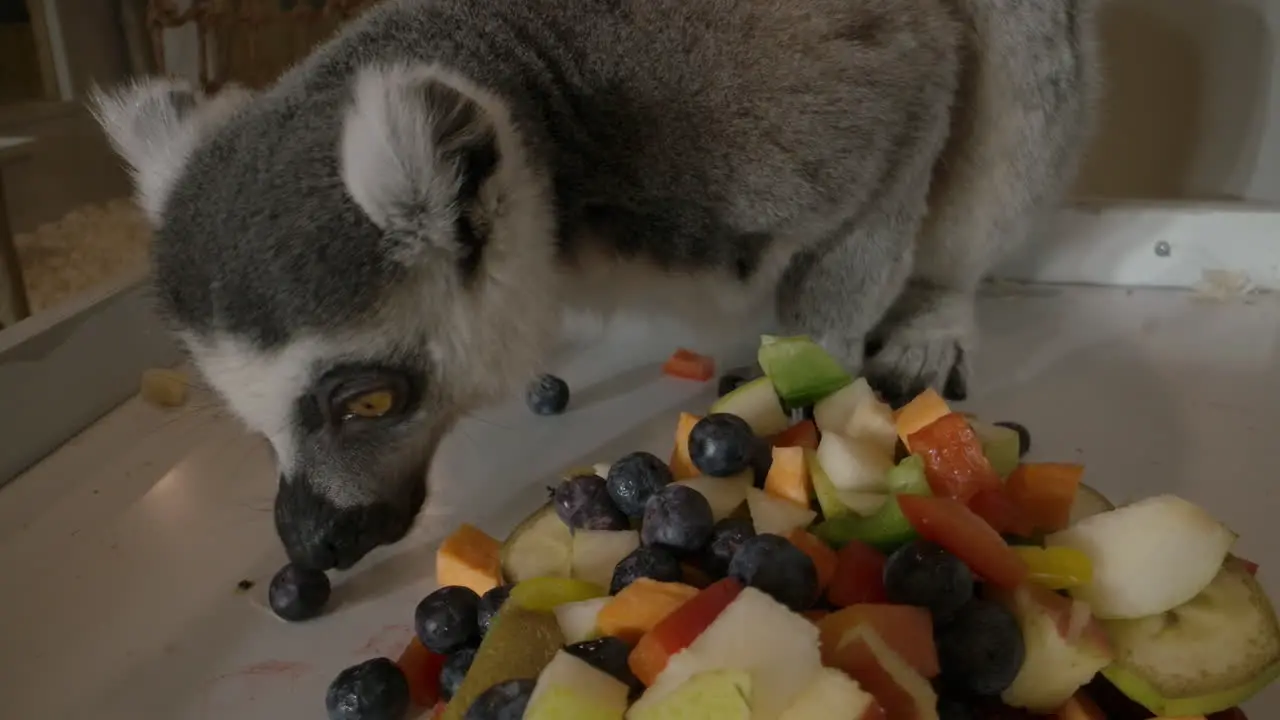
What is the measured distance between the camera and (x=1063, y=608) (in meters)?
0.64

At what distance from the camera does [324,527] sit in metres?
0.89

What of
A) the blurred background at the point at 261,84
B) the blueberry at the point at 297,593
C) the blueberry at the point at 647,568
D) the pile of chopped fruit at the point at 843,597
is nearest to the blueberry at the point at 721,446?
the pile of chopped fruit at the point at 843,597

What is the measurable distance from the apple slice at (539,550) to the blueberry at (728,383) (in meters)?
0.40

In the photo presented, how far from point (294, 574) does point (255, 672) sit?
0.09 m

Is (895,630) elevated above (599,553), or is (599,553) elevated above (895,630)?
(895,630)

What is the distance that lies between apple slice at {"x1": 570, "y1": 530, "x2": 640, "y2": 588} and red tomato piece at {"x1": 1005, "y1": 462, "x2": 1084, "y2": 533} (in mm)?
287

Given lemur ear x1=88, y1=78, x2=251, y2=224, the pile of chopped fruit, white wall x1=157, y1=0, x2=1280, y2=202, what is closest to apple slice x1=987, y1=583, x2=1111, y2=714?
the pile of chopped fruit

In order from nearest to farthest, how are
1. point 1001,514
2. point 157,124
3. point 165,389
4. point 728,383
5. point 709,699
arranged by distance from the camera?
point 709,699 < point 1001,514 < point 157,124 < point 728,383 < point 165,389

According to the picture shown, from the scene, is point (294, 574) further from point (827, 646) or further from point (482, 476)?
point (827, 646)

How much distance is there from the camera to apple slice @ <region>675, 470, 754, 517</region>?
0.80 meters

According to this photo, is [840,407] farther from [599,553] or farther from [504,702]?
[504,702]

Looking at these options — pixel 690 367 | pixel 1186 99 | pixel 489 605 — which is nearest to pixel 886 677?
pixel 489 605

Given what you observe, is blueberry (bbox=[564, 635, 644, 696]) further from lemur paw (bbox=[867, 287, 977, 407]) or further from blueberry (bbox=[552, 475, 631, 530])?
lemur paw (bbox=[867, 287, 977, 407])

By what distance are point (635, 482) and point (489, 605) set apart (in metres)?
0.15
